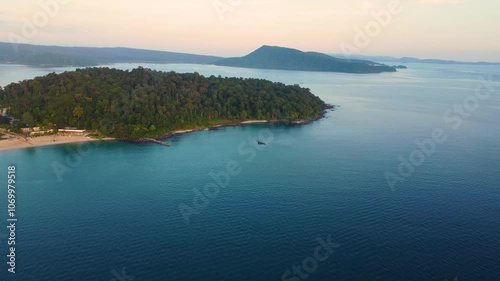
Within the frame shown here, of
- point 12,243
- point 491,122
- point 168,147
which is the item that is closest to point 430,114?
point 491,122

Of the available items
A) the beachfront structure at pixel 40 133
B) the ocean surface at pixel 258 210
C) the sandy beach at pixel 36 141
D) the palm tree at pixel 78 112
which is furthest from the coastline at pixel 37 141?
the palm tree at pixel 78 112

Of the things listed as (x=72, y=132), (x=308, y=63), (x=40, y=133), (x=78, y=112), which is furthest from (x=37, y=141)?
(x=308, y=63)

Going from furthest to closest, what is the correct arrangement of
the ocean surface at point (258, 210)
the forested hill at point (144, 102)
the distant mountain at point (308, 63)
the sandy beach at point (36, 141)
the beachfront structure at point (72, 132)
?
the distant mountain at point (308, 63), the forested hill at point (144, 102), the beachfront structure at point (72, 132), the sandy beach at point (36, 141), the ocean surface at point (258, 210)

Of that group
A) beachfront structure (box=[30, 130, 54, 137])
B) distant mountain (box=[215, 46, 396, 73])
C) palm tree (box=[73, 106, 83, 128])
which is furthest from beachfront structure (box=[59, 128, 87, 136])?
distant mountain (box=[215, 46, 396, 73])

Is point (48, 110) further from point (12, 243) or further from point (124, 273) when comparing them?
point (124, 273)

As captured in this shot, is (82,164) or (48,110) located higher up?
(48,110)

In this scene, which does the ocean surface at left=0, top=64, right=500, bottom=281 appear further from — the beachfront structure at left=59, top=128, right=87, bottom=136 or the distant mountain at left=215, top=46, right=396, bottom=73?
the distant mountain at left=215, top=46, right=396, bottom=73

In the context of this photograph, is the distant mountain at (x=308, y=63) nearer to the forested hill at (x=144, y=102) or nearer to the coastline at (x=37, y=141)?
the forested hill at (x=144, y=102)

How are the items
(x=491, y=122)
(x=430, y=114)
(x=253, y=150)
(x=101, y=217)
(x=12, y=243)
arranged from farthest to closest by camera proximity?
1. (x=430, y=114)
2. (x=491, y=122)
3. (x=253, y=150)
4. (x=101, y=217)
5. (x=12, y=243)
